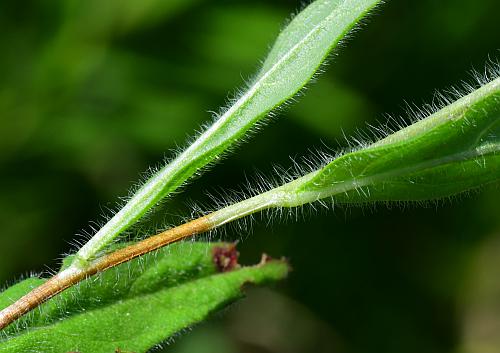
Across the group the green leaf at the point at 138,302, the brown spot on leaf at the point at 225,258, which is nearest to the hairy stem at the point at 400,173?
the green leaf at the point at 138,302


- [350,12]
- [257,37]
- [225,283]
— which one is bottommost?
[225,283]

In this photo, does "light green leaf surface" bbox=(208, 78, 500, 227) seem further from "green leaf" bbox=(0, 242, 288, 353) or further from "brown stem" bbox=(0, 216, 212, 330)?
"green leaf" bbox=(0, 242, 288, 353)

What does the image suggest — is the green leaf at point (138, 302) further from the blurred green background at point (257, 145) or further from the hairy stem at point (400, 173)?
the blurred green background at point (257, 145)

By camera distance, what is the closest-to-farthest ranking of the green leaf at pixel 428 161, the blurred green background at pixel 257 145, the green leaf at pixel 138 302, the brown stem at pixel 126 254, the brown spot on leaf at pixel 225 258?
the green leaf at pixel 428 161, the brown stem at pixel 126 254, the green leaf at pixel 138 302, the brown spot on leaf at pixel 225 258, the blurred green background at pixel 257 145

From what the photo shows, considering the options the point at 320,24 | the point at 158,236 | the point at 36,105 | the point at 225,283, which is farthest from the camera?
the point at 36,105

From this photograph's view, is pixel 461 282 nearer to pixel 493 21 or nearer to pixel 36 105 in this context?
pixel 493 21

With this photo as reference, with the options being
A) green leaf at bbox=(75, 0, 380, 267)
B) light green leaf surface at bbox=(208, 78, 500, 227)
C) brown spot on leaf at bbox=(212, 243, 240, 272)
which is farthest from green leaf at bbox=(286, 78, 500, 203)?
brown spot on leaf at bbox=(212, 243, 240, 272)

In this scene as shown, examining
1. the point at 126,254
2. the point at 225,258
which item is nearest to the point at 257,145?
the point at 225,258

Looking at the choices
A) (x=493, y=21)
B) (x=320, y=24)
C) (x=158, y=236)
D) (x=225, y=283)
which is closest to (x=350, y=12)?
(x=320, y=24)
